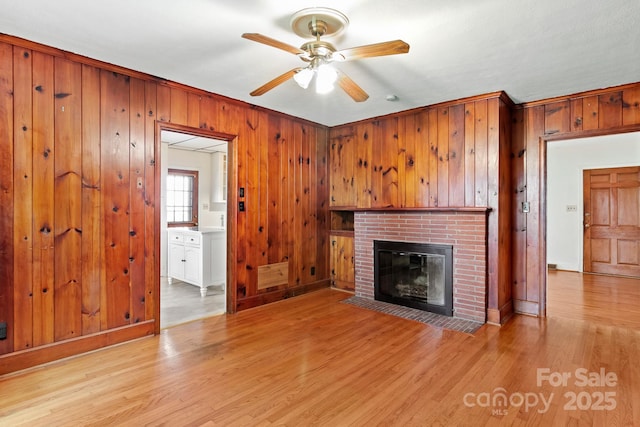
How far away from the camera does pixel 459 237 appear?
3689mm

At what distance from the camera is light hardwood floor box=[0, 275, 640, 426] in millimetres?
1932

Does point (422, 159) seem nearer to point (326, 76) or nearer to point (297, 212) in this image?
point (297, 212)

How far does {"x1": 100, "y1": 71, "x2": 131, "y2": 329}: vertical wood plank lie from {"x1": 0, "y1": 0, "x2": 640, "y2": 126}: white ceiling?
0.28 metres

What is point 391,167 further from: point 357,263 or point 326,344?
point 326,344

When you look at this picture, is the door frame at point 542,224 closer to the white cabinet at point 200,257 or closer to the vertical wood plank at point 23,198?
the white cabinet at point 200,257

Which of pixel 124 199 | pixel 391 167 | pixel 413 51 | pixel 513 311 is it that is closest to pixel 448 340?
pixel 513 311

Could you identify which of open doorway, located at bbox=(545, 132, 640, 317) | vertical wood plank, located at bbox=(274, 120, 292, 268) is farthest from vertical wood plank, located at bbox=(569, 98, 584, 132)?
vertical wood plank, located at bbox=(274, 120, 292, 268)

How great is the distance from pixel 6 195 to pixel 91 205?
520 mm

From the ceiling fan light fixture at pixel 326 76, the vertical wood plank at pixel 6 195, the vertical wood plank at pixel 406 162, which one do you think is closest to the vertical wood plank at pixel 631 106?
the vertical wood plank at pixel 406 162

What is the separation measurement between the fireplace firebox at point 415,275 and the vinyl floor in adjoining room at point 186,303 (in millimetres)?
2026

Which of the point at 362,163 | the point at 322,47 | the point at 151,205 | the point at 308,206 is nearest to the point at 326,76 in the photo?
the point at 322,47

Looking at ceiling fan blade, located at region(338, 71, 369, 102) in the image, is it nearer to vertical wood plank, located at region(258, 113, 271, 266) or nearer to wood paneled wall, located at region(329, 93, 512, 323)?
wood paneled wall, located at region(329, 93, 512, 323)

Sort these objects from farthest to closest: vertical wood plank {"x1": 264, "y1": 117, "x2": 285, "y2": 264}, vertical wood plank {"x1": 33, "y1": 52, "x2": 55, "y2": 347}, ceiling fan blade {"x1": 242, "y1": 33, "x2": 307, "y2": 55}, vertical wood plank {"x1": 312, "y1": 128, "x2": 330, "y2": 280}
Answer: vertical wood plank {"x1": 312, "y1": 128, "x2": 330, "y2": 280}
vertical wood plank {"x1": 264, "y1": 117, "x2": 285, "y2": 264}
vertical wood plank {"x1": 33, "y1": 52, "x2": 55, "y2": 347}
ceiling fan blade {"x1": 242, "y1": 33, "x2": 307, "y2": 55}

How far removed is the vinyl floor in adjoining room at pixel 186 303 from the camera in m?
3.65
